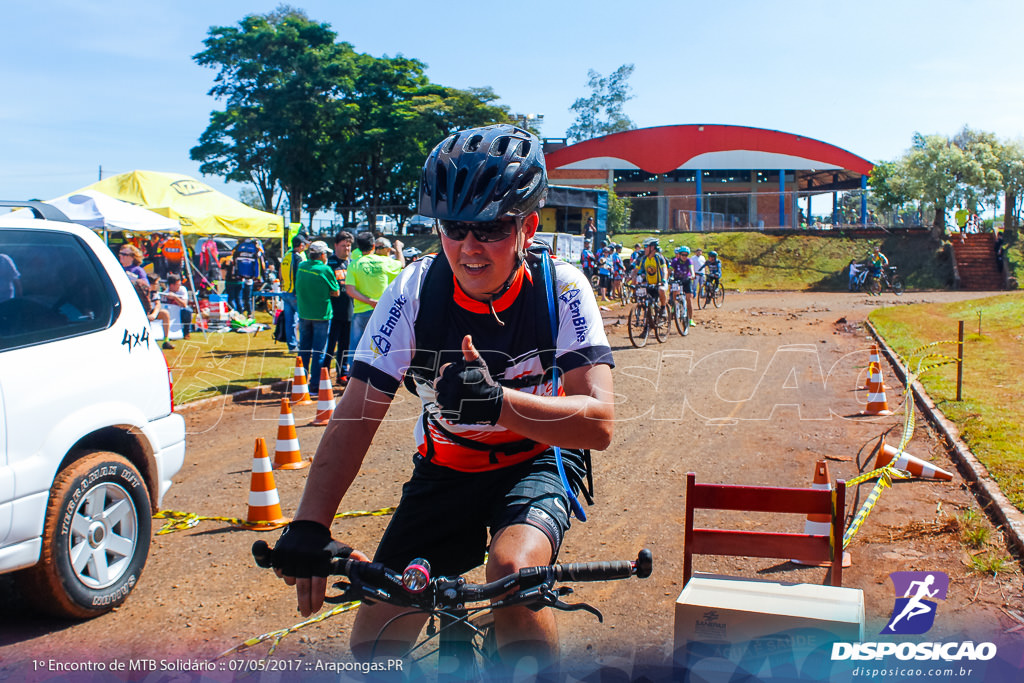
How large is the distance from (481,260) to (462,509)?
2.61 feet

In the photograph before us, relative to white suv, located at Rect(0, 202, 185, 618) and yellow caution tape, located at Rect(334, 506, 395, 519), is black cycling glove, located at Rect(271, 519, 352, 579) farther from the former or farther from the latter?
yellow caution tape, located at Rect(334, 506, 395, 519)

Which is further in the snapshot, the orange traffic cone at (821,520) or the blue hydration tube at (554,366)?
the orange traffic cone at (821,520)

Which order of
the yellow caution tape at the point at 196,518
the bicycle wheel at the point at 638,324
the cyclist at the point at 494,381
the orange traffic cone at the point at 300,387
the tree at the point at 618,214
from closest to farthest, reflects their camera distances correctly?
the cyclist at the point at 494,381, the yellow caution tape at the point at 196,518, the orange traffic cone at the point at 300,387, the bicycle wheel at the point at 638,324, the tree at the point at 618,214

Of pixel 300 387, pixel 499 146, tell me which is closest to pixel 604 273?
pixel 300 387

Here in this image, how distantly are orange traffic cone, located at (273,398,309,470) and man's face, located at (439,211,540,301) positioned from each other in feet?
18.0

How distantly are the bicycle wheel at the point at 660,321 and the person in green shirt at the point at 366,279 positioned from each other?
694 cm

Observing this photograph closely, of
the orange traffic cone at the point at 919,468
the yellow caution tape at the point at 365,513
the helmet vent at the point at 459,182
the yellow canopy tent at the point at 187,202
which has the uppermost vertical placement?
the yellow canopy tent at the point at 187,202

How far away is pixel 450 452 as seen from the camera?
2631mm

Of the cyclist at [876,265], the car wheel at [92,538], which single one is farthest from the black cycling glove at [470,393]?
the cyclist at [876,265]

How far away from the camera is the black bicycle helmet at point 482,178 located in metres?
2.30

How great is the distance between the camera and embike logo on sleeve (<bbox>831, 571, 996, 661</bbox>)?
8.55 ft

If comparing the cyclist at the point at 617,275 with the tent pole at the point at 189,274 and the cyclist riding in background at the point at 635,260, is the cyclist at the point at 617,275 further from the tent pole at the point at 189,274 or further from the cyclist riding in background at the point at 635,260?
the tent pole at the point at 189,274

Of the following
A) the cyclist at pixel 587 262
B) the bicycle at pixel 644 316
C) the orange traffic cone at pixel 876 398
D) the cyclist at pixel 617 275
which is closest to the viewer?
the orange traffic cone at pixel 876 398

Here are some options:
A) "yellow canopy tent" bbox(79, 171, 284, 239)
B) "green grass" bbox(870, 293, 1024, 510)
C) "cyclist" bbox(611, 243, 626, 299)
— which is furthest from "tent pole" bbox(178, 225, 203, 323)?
"green grass" bbox(870, 293, 1024, 510)
